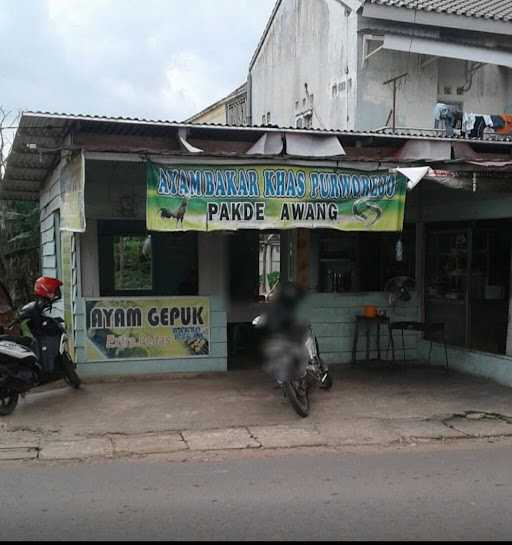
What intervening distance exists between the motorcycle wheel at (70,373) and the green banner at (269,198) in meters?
2.07

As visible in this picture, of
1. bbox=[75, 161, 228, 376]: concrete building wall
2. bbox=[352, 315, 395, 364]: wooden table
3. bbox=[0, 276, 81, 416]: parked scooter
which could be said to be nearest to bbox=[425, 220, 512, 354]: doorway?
bbox=[352, 315, 395, 364]: wooden table

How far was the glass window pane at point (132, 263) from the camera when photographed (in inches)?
360

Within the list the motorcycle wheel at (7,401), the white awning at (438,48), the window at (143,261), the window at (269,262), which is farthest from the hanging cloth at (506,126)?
the motorcycle wheel at (7,401)

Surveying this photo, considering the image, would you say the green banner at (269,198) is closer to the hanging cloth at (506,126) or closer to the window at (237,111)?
the hanging cloth at (506,126)

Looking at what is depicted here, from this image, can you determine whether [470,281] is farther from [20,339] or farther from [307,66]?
[307,66]

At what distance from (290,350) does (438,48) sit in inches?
385

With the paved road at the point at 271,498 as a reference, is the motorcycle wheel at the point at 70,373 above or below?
above

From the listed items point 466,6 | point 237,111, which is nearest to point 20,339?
point 466,6

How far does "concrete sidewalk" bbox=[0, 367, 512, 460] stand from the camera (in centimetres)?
621

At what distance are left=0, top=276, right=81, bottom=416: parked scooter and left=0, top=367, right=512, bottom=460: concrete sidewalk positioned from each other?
11.3 inches

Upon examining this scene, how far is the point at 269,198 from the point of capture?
7.66 meters

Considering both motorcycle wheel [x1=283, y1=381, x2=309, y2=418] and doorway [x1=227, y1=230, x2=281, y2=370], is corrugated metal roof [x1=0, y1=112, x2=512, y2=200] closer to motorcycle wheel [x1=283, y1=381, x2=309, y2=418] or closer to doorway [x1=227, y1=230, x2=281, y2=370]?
doorway [x1=227, y1=230, x2=281, y2=370]

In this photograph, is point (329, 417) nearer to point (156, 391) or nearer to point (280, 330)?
point (280, 330)

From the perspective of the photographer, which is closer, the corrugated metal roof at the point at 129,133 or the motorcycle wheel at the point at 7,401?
the motorcycle wheel at the point at 7,401
